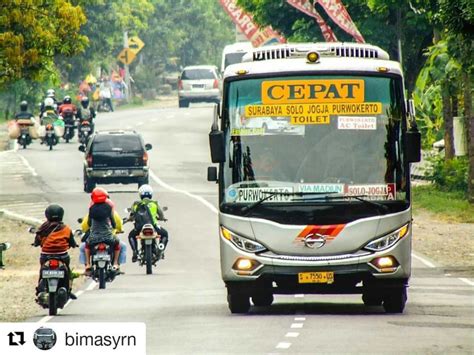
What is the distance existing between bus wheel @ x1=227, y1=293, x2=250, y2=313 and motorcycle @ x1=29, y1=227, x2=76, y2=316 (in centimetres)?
216

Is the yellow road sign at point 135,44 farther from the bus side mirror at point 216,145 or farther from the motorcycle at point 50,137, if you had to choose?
the bus side mirror at point 216,145

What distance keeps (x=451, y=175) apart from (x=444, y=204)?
3.47m

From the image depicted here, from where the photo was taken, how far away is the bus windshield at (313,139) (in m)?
20.6

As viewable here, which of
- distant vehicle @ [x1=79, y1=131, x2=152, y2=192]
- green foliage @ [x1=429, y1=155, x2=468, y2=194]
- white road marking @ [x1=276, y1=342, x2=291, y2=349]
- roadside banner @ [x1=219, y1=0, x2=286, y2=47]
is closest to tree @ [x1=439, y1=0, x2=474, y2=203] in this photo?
green foliage @ [x1=429, y1=155, x2=468, y2=194]

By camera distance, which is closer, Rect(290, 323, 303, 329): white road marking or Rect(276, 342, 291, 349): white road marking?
Rect(276, 342, 291, 349): white road marking

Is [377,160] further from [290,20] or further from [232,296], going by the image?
[290,20]

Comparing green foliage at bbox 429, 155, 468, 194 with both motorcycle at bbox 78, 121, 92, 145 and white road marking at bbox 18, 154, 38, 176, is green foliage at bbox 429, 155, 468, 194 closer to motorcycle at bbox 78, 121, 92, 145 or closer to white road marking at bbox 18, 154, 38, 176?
white road marking at bbox 18, 154, 38, 176

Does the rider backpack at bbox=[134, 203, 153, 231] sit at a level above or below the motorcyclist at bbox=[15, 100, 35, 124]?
below

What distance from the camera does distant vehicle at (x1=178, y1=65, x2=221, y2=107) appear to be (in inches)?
3339

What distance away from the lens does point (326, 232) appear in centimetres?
2039

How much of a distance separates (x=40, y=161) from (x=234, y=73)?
3932 cm

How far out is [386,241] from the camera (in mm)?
20531

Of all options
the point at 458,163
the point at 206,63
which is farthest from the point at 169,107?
the point at 458,163

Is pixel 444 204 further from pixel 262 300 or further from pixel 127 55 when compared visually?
pixel 127 55
